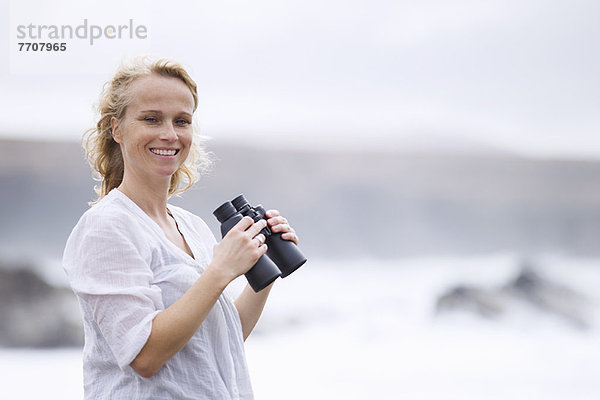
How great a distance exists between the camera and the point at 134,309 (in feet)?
2.81

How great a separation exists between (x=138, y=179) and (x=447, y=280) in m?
2.84

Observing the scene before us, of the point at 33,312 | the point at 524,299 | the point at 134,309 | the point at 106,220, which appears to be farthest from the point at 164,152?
the point at 524,299

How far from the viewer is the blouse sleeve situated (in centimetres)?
85

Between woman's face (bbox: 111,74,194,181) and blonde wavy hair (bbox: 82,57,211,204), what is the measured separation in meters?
A: 0.01

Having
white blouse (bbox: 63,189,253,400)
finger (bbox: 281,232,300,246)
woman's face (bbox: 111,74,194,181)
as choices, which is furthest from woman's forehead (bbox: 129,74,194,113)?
finger (bbox: 281,232,300,246)

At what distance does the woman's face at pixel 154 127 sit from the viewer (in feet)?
3.27

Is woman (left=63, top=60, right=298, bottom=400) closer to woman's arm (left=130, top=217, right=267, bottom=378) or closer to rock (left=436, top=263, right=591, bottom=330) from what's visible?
woman's arm (left=130, top=217, right=267, bottom=378)

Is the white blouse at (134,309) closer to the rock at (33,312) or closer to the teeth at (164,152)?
the teeth at (164,152)

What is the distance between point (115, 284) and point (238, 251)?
0.18 metres

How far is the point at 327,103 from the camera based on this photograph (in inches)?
136

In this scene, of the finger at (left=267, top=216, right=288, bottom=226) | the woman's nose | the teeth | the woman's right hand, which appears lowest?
the woman's right hand

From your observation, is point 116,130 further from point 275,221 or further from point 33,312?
point 33,312

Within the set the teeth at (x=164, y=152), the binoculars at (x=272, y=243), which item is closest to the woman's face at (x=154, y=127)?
the teeth at (x=164, y=152)

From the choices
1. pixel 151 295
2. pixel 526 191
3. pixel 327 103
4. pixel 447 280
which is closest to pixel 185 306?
pixel 151 295
